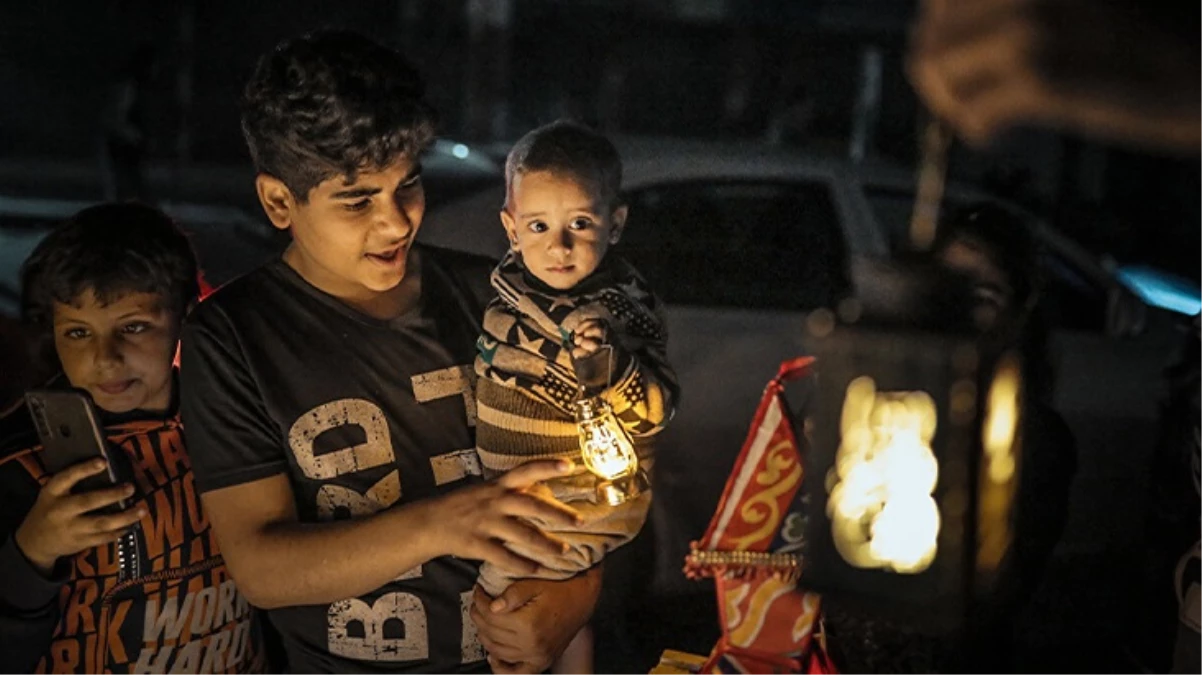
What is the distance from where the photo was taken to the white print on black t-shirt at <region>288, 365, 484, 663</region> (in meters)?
2.25

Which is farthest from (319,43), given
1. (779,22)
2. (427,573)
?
(779,22)

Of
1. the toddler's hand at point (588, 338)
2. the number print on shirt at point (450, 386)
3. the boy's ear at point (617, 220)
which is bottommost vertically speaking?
A: the number print on shirt at point (450, 386)

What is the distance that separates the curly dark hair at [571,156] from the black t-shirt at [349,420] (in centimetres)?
28

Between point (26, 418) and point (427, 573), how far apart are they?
966 mm

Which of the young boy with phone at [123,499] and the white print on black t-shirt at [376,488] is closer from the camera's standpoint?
the white print on black t-shirt at [376,488]

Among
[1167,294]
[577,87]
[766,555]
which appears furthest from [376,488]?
[577,87]

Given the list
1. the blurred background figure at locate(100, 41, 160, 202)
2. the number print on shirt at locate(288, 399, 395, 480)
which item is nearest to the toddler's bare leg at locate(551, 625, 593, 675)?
the number print on shirt at locate(288, 399, 395, 480)

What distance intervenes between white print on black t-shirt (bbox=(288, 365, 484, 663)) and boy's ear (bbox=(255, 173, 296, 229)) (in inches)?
14.1

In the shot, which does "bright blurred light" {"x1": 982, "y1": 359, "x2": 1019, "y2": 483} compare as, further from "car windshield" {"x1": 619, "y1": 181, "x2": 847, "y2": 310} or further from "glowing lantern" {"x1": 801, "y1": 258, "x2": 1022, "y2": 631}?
"car windshield" {"x1": 619, "y1": 181, "x2": 847, "y2": 310}

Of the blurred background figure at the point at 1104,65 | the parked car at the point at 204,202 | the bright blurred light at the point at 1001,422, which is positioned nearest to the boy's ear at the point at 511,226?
the parked car at the point at 204,202

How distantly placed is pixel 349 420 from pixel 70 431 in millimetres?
591

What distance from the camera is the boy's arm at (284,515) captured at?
2137 mm

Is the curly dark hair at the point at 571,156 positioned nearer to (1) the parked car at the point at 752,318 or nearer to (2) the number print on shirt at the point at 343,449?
(2) the number print on shirt at the point at 343,449

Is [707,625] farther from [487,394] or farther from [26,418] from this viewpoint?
[26,418]
